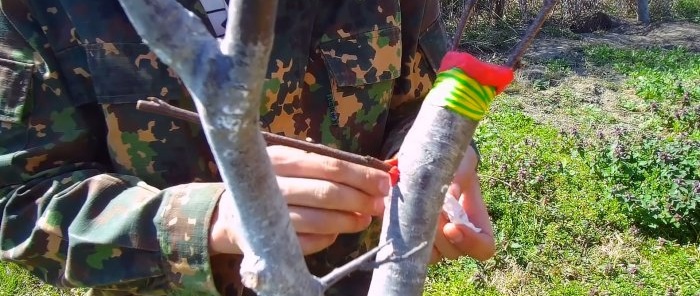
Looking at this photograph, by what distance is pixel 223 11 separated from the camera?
138cm

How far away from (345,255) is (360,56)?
1.35 feet

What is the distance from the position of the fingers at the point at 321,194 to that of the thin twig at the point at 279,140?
73 millimetres

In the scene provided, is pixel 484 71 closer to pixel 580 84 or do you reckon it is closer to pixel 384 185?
pixel 384 185

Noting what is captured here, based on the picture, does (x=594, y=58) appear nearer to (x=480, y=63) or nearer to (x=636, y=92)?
(x=636, y=92)

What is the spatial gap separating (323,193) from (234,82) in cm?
45

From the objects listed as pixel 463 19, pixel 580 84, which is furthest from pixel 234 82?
pixel 580 84

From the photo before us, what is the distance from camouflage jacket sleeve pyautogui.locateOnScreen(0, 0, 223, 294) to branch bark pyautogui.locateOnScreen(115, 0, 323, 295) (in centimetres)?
50

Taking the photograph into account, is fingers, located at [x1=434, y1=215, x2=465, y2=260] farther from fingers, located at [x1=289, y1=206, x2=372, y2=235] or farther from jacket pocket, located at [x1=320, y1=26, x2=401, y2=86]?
jacket pocket, located at [x1=320, y1=26, x2=401, y2=86]

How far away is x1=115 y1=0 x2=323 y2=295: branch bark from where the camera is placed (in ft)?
1.87

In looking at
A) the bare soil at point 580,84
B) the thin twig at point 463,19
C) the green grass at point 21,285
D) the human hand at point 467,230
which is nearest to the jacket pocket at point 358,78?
the human hand at point 467,230

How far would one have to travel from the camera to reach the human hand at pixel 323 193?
40.3 inches

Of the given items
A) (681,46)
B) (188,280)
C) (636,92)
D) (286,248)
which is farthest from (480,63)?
(681,46)

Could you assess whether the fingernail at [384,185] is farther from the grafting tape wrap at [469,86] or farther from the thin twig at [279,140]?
the grafting tape wrap at [469,86]

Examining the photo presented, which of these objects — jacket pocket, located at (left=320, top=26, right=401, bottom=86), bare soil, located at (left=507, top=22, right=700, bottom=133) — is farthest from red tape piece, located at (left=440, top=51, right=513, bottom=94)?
bare soil, located at (left=507, top=22, right=700, bottom=133)
